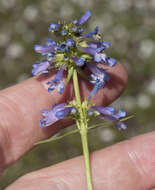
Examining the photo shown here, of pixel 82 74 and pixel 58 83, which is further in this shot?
pixel 82 74

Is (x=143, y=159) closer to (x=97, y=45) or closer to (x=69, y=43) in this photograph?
(x=97, y=45)

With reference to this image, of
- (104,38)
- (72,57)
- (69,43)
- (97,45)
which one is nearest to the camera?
(69,43)

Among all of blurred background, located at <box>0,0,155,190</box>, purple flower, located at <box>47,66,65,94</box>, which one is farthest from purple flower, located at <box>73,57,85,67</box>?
blurred background, located at <box>0,0,155,190</box>

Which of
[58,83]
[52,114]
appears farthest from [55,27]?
[52,114]

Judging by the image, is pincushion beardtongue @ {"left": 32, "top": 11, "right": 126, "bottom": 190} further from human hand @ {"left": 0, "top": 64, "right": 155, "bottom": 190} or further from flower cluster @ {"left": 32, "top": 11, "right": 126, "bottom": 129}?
human hand @ {"left": 0, "top": 64, "right": 155, "bottom": 190}

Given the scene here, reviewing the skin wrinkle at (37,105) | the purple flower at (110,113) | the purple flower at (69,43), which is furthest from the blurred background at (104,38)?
the purple flower at (69,43)

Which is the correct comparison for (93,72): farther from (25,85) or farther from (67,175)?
(67,175)

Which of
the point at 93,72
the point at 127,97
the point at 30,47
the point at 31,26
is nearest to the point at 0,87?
the point at 30,47

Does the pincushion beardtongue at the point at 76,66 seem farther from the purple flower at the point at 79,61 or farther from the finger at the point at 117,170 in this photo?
the finger at the point at 117,170
